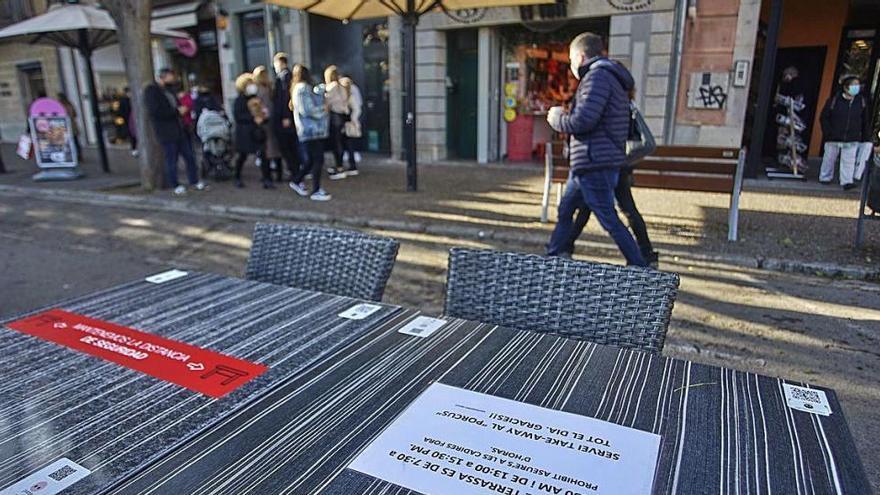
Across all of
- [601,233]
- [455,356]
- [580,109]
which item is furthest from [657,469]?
[601,233]

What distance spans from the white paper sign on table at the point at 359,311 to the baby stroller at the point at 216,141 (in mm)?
9479

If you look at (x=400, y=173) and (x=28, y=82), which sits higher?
(x=28, y=82)

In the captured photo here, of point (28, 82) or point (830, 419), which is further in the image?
point (28, 82)

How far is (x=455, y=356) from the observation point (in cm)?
162

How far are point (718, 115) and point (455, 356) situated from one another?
9993 mm

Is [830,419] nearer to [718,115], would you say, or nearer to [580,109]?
[580,109]

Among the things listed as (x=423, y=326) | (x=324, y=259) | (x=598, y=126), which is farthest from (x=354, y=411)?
(x=598, y=126)

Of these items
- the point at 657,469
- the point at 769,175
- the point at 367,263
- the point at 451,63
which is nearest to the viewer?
the point at 657,469

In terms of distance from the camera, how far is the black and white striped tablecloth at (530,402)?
1.08m

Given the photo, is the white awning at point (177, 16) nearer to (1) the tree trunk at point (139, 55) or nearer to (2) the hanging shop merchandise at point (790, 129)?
(1) the tree trunk at point (139, 55)

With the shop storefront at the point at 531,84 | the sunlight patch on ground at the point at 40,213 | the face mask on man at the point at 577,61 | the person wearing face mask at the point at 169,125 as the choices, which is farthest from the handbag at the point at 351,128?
the face mask on man at the point at 577,61

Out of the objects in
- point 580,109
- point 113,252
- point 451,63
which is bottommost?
A: point 113,252

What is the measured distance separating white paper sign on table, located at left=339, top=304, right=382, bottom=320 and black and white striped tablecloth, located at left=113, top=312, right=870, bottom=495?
17cm

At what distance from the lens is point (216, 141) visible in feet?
34.3
